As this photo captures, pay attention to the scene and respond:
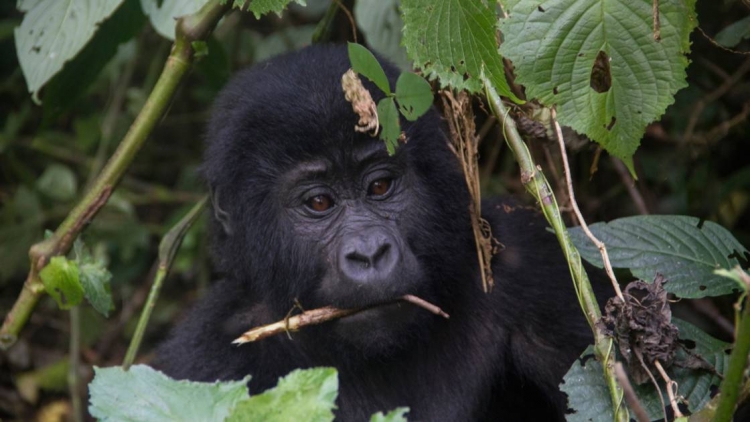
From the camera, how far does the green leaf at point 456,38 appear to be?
2.65 m

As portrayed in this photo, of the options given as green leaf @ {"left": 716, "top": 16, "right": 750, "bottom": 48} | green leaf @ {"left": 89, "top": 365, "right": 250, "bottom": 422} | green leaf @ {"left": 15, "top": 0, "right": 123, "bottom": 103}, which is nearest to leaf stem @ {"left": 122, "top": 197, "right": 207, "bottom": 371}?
green leaf @ {"left": 15, "top": 0, "right": 123, "bottom": 103}

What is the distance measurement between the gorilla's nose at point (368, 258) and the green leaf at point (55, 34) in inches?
49.9

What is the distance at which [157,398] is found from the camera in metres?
2.03

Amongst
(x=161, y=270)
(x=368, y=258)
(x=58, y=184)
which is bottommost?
(x=58, y=184)

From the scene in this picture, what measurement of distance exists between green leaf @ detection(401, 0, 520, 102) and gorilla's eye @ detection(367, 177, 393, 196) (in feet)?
2.39

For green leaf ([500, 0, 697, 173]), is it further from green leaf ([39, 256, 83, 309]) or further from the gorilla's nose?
green leaf ([39, 256, 83, 309])

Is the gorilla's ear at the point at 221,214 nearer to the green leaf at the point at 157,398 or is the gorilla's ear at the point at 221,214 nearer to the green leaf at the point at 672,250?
the green leaf at the point at 672,250

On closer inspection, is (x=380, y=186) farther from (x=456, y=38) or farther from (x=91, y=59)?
(x=91, y=59)

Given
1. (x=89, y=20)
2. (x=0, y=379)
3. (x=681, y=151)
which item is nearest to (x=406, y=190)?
(x=89, y=20)

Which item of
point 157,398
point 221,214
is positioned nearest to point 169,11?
point 221,214

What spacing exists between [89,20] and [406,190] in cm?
131

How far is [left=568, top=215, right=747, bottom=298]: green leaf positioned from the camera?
2617mm

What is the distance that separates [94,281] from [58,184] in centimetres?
291


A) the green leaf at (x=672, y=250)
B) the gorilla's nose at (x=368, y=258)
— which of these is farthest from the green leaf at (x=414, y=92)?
the green leaf at (x=672, y=250)
